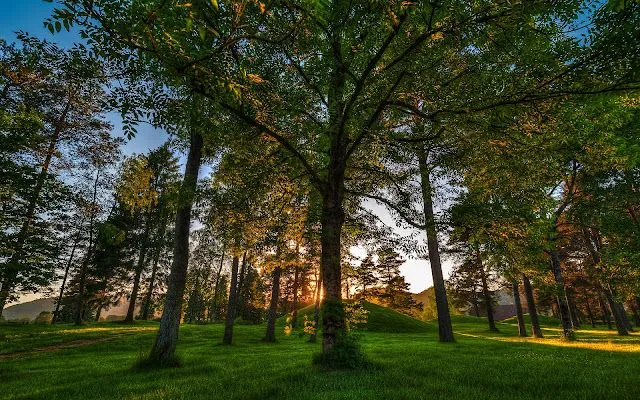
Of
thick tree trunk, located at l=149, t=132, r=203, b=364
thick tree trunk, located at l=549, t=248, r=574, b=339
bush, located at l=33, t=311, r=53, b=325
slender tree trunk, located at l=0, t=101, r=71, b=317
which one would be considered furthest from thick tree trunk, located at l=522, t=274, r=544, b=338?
bush, located at l=33, t=311, r=53, b=325

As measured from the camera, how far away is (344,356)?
8398 mm

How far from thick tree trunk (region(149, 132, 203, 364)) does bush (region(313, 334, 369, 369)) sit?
519 cm

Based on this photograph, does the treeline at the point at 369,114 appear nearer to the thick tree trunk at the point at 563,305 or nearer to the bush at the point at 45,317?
the thick tree trunk at the point at 563,305

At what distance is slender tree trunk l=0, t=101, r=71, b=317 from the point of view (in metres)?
16.5

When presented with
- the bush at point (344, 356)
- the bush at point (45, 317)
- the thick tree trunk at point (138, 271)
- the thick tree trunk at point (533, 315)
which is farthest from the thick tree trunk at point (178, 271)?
the bush at point (45, 317)

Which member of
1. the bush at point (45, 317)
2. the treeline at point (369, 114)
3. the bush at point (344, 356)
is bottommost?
the bush at point (344, 356)

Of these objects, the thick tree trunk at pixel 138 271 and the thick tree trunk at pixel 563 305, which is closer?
the thick tree trunk at pixel 563 305

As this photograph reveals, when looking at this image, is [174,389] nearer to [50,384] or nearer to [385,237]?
[50,384]

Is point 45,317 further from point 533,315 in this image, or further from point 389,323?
point 533,315

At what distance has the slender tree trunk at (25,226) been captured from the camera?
16.5m

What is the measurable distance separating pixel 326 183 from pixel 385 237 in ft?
10.7

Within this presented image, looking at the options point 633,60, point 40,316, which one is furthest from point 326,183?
point 40,316

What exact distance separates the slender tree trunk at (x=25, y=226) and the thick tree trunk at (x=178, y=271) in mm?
8602

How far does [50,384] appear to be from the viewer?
8320mm
